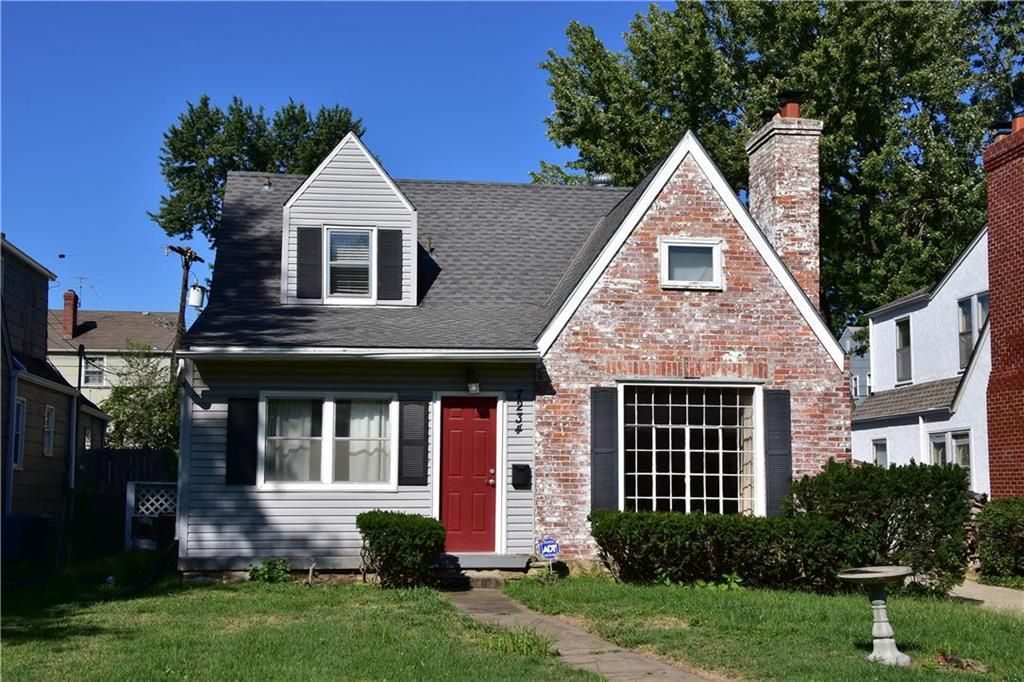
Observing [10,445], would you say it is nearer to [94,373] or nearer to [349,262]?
[349,262]

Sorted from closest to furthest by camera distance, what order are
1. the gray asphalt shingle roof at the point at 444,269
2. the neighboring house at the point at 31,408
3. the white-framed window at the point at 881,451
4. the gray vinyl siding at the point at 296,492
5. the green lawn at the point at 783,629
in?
the green lawn at the point at 783,629
the gray vinyl siding at the point at 296,492
the gray asphalt shingle roof at the point at 444,269
the neighboring house at the point at 31,408
the white-framed window at the point at 881,451

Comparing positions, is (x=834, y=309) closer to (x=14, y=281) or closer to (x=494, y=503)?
(x=494, y=503)

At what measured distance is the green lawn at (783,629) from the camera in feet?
28.2

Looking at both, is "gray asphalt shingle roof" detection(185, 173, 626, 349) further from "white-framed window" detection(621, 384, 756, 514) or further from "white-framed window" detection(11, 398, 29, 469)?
"white-framed window" detection(11, 398, 29, 469)

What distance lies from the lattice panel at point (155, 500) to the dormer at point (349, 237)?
4209 millimetres

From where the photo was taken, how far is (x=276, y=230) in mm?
17281

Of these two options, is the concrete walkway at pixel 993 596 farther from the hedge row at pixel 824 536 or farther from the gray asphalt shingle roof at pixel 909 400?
the gray asphalt shingle roof at pixel 909 400

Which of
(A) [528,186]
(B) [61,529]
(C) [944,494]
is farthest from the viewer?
(A) [528,186]

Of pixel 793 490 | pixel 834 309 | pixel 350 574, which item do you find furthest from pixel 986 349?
pixel 350 574

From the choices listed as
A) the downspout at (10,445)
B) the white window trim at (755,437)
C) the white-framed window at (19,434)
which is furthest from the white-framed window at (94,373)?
the white window trim at (755,437)

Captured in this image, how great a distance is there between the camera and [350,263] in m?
16.3

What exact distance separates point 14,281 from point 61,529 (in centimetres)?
614

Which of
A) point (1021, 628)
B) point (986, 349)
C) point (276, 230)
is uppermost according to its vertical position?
point (276, 230)

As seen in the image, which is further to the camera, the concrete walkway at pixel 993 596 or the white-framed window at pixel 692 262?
the white-framed window at pixel 692 262
